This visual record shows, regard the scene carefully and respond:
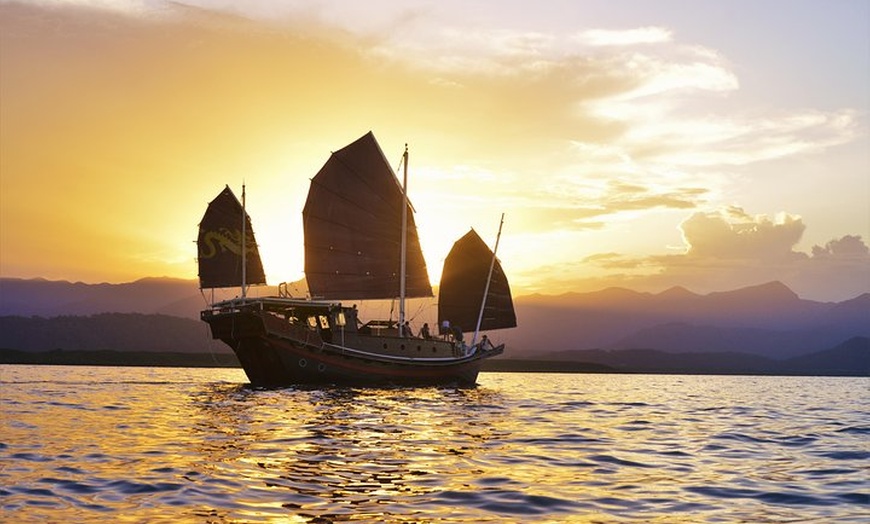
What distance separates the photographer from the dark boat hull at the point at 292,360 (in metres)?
49.2

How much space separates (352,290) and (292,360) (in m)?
8.24

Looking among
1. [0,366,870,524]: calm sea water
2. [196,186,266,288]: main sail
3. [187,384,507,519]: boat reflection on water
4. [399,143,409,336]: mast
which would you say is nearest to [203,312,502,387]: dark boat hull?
[399,143,409,336]: mast

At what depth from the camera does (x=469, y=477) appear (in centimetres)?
1523

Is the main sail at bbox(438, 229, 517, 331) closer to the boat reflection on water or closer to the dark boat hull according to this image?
the dark boat hull

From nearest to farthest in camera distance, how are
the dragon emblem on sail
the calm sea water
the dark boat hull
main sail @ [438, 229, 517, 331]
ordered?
the calm sea water → the dark boat hull → the dragon emblem on sail → main sail @ [438, 229, 517, 331]

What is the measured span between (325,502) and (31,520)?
3949 millimetres

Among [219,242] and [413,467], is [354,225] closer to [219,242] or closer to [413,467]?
[219,242]

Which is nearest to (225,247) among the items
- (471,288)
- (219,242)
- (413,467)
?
(219,242)

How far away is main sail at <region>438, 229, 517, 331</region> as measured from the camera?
6166cm

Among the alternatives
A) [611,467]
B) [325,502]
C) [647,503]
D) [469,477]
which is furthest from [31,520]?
[611,467]

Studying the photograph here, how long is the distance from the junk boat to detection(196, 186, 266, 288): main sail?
2.9 inches

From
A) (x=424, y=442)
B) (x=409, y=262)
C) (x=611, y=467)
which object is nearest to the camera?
(x=611, y=467)

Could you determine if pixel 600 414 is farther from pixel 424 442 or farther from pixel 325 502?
pixel 325 502

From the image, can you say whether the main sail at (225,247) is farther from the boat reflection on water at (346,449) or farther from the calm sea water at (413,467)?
the calm sea water at (413,467)
